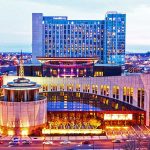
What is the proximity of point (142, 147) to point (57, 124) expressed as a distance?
19256mm

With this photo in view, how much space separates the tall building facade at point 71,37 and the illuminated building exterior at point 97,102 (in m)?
82.9

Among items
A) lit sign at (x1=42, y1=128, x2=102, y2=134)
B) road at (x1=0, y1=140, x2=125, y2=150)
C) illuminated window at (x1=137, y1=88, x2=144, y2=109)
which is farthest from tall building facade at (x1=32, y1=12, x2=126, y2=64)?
road at (x1=0, y1=140, x2=125, y2=150)

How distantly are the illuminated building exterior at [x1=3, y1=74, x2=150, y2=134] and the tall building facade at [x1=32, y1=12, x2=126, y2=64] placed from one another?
3265 inches

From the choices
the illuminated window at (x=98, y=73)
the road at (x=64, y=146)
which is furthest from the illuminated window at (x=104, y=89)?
the road at (x=64, y=146)

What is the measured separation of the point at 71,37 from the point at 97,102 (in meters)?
95.2

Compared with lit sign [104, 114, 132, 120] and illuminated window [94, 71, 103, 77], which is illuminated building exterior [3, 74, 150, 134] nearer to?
lit sign [104, 114, 132, 120]

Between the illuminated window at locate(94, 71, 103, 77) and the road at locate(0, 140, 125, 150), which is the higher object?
the illuminated window at locate(94, 71, 103, 77)

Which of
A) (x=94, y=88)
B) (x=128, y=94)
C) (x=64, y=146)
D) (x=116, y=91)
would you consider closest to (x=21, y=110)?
(x=64, y=146)

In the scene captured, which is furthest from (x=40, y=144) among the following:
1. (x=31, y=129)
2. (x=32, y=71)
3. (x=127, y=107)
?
(x=32, y=71)

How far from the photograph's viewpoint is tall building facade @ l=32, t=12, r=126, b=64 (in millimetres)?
177250

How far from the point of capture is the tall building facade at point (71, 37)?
177m

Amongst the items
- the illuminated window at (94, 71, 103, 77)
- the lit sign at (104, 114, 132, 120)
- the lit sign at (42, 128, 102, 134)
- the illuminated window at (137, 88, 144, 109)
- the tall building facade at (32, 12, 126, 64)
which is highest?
the tall building facade at (32, 12, 126, 64)

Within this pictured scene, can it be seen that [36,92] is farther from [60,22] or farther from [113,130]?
[60,22]

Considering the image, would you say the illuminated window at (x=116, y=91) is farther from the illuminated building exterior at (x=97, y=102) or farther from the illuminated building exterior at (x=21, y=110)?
the illuminated building exterior at (x=21, y=110)
